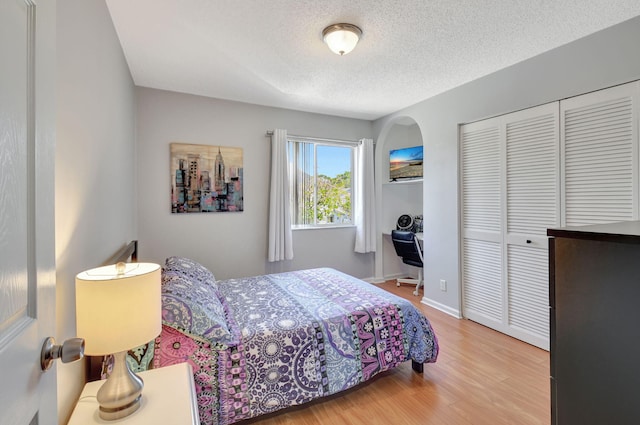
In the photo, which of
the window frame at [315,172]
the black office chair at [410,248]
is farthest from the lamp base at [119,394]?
the black office chair at [410,248]

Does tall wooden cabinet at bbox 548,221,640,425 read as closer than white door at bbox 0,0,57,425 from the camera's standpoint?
No

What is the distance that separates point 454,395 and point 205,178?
3116 millimetres

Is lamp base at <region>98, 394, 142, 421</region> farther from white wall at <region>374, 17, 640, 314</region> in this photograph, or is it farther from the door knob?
white wall at <region>374, 17, 640, 314</region>

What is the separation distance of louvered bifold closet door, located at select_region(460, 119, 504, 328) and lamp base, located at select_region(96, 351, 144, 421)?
3.03 m

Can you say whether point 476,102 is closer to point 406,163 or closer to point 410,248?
point 406,163

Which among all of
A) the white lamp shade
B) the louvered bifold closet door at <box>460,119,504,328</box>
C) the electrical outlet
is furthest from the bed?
the electrical outlet

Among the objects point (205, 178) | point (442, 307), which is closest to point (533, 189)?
point (442, 307)

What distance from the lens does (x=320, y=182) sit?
425 centimetres

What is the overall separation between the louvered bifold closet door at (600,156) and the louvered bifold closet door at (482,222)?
0.57m

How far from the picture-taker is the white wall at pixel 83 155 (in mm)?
1086

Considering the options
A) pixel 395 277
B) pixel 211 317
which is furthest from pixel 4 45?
pixel 395 277

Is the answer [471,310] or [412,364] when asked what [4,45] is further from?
[471,310]

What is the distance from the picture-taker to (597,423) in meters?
0.92

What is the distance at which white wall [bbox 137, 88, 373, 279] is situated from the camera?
3.18 meters
